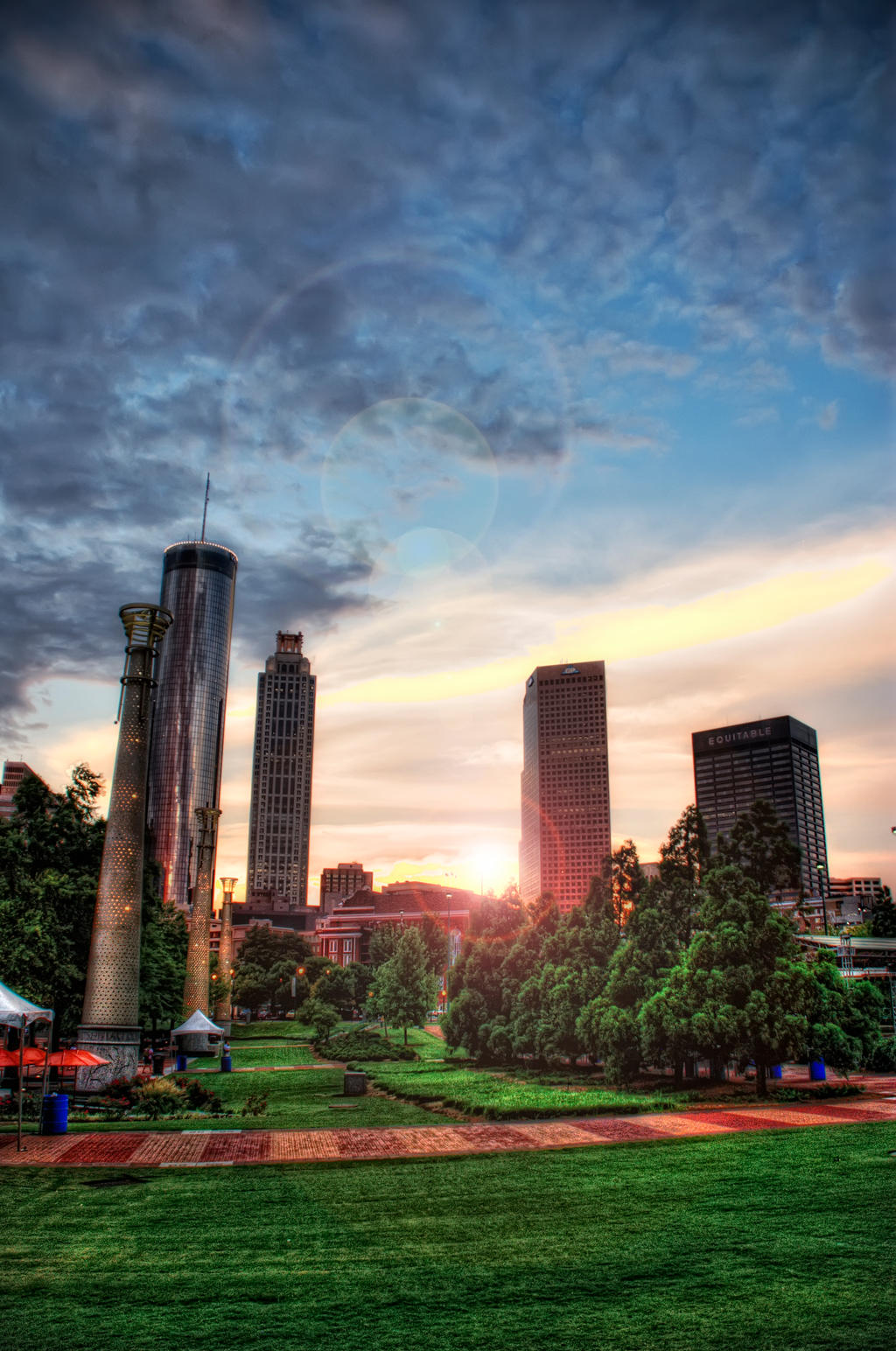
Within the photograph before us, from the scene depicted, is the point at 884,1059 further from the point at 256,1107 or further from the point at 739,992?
the point at 256,1107

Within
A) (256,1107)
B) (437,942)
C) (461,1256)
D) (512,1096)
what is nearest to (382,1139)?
(256,1107)

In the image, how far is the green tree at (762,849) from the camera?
36.2 metres

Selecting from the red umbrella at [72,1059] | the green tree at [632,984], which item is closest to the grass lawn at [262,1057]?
the red umbrella at [72,1059]

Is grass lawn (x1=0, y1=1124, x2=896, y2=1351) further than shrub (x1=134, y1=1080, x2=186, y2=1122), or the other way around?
shrub (x1=134, y1=1080, x2=186, y2=1122)

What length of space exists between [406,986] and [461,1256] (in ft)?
151

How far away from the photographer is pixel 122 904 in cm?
3158

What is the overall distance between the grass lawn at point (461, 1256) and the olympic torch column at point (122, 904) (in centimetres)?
1438

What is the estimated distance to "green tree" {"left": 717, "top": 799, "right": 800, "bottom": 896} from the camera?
36.2 metres

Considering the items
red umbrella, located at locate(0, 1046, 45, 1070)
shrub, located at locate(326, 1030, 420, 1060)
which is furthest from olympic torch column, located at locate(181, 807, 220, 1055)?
red umbrella, located at locate(0, 1046, 45, 1070)

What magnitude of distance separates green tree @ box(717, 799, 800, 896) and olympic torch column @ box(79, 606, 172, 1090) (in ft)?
68.2

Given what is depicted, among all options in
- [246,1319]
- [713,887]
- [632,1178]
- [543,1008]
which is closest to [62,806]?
[543,1008]

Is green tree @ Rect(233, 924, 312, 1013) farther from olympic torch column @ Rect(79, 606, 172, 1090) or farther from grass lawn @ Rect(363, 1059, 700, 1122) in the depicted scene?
olympic torch column @ Rect(79, 606, 172, 1090)

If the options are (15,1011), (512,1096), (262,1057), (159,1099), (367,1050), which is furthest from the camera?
(262,1057)

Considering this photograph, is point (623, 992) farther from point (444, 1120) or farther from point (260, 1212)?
point (260, 1212)
